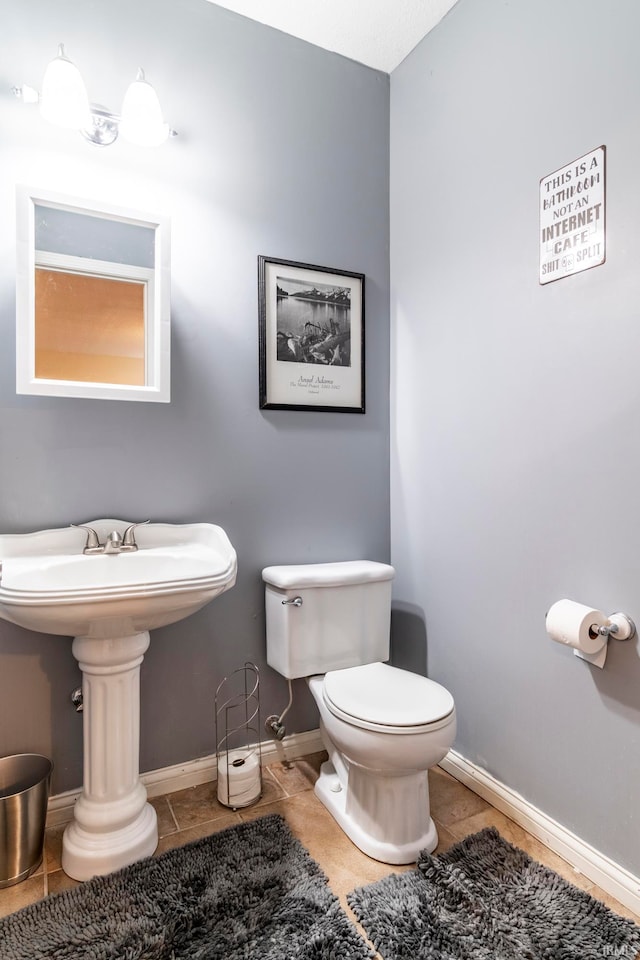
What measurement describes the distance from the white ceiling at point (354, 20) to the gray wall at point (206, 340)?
0.17ft

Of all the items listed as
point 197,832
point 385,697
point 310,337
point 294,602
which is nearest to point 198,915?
point 197,832

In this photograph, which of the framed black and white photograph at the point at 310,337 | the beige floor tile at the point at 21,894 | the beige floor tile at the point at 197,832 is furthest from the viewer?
the framed black and white photograph at the point at 310,337

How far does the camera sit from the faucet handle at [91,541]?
5.13ft

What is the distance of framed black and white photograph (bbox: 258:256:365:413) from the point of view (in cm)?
192

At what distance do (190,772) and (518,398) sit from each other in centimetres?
161

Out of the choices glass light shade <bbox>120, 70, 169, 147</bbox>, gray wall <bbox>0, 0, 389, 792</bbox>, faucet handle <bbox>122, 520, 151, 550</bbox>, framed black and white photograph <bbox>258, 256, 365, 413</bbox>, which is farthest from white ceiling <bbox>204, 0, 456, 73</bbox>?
faucet handle <bbox>122, 520, 151, 550</bbox>

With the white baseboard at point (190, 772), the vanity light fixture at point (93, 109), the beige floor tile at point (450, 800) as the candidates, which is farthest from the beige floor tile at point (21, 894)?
the vanity light fixture at point (93, 109)

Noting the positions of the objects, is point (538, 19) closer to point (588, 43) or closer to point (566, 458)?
point (588, 43)

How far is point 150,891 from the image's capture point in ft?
4.38

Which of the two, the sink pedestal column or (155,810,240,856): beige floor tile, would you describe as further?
(155,810,240,856): beige floor tile

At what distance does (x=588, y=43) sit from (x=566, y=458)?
107cm

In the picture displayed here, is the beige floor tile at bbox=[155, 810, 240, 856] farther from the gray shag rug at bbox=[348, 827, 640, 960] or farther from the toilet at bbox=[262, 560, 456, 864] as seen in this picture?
the gray shag rug at bbox=[348, 827, 640, 960]

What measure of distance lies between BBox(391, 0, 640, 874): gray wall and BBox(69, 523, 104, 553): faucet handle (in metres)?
1.12

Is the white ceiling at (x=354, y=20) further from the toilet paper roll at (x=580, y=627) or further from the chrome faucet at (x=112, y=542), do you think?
the toilet paper roll at (x=580, y=627)
